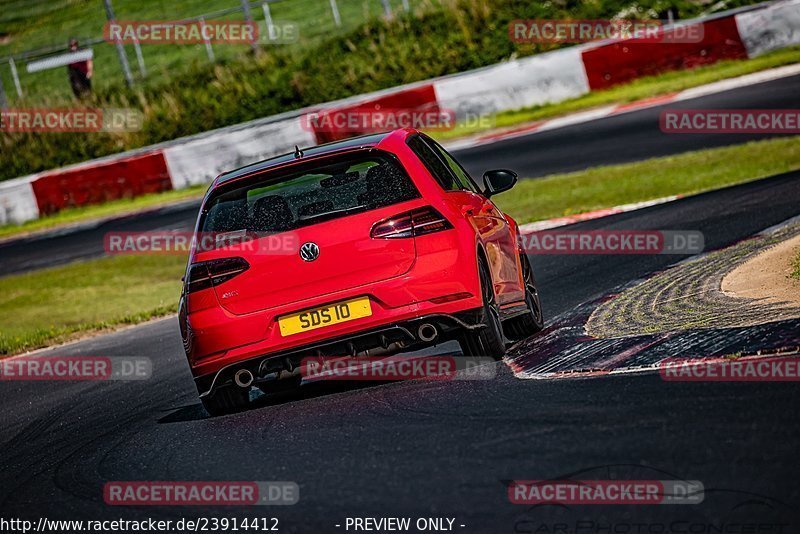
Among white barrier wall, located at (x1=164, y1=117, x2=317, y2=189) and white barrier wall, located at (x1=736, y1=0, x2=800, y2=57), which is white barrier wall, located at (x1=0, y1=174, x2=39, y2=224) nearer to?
white barrier wall, located at (x1=164, y1=117, x2=317, y2=189)

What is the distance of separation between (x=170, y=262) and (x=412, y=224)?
1200 centimetres

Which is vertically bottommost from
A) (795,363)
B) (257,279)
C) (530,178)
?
(530,178)

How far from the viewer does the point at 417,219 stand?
24.2 feet

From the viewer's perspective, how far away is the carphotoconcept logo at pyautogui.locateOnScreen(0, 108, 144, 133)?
99.6 ft

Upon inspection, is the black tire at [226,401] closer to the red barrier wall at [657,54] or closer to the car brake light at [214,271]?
the car brake light at [214,271]

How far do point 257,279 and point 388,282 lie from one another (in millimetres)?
718

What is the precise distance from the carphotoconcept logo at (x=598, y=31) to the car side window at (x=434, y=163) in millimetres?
16890

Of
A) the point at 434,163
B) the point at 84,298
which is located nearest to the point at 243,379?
the point at 434,163

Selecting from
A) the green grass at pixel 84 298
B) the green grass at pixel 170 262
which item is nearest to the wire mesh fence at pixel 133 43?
the green grass at pixel 84 298

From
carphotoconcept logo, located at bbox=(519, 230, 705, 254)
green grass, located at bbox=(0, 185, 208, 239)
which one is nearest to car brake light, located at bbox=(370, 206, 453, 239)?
carphotoconcept logo, located at bbox=(519, 230, 705, 254)

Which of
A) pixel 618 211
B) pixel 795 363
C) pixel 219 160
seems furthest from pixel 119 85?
pixel 795 363

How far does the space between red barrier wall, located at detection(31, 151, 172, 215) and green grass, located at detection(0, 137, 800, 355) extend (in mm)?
7023

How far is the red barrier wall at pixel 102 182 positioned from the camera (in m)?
26.4

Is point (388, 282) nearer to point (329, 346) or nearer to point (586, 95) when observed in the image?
point (329, 346)
